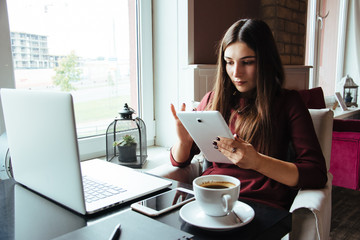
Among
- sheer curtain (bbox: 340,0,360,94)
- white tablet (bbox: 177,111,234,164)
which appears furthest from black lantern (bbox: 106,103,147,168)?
sheer curtain (bbox: 340,0,360,94)

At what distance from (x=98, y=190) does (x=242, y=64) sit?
69 centimetres

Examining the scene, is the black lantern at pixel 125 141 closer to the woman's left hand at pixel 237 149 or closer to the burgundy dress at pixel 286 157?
the burgundy dress at pixel 286 157

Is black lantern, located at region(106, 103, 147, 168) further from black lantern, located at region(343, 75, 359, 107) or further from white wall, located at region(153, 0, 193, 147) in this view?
black lantern, located at region(343, 75, 359, 107)

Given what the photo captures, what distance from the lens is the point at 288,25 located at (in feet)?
9.09

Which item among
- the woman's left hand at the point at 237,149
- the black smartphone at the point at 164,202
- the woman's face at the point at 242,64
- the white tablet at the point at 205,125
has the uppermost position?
the woman's face at the point at 242,64

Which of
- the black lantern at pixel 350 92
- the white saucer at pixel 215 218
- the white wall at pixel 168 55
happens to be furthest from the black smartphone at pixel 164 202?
the black lantern at pixel 350 92

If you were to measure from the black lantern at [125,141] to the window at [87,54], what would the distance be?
237mm

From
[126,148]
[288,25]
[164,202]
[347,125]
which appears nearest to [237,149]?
[164,202]

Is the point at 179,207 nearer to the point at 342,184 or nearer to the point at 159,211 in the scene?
the point at 159,211

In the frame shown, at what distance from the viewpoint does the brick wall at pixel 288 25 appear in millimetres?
2584

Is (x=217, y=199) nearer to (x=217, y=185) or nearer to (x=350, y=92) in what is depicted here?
(x=217, y=185)

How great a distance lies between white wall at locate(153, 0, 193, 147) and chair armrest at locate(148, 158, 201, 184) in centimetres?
65

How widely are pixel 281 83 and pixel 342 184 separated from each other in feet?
5.33

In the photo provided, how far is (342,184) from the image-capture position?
2438 mm
